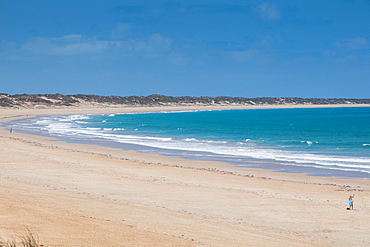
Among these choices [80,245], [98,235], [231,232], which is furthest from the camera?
[231,232]

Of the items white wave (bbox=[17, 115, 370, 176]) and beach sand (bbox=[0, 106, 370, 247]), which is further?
white wave (bbox=[17, 115, 370, 176])

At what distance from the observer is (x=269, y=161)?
93.7 feet

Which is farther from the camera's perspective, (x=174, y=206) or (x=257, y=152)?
(x=257, y=152)

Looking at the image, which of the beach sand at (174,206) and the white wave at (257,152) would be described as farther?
the white wave at (257,152)

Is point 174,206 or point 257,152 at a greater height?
point 257,152

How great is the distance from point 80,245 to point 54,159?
17685mm

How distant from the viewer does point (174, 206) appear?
14.9 meters

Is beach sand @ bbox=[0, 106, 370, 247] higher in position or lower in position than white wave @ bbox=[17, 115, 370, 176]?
lower

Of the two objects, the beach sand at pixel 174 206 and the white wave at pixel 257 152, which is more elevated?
the white wave at pixel 257 152

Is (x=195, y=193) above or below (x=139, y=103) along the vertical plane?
below

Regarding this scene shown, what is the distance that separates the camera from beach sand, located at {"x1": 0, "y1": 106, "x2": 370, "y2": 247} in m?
10.9

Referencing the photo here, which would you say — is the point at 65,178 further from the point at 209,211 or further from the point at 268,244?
the point at 268,244

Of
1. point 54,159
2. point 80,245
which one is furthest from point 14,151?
point 80,245

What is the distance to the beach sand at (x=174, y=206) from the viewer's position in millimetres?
10922
